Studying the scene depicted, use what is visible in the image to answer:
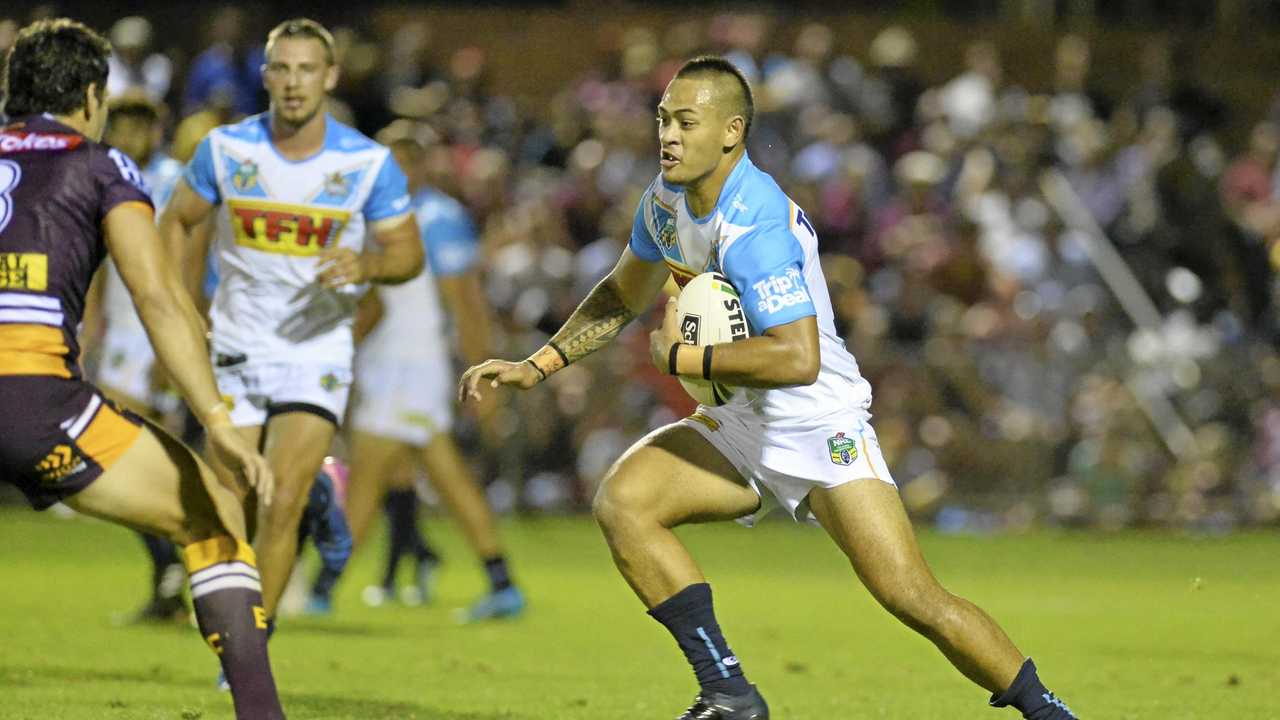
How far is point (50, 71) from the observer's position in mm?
6188

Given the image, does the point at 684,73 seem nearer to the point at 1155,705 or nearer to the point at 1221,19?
the point at 1155,705

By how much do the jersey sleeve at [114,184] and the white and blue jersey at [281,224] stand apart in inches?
112

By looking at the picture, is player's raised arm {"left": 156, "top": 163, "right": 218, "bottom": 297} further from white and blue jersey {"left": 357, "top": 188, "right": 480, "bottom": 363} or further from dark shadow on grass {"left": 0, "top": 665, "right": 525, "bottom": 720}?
white and blue jersey {"left": 357, "top": 188, "right": 480, "bottom": 363}

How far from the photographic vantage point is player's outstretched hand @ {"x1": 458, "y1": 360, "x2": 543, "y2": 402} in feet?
23.2

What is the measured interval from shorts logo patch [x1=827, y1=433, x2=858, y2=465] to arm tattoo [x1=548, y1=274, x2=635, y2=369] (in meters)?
1.02

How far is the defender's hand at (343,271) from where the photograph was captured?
8.80 m

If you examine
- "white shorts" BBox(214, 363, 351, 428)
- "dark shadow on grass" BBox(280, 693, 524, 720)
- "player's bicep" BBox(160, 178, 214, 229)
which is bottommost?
"dark shadow on grass" BBox(280, 693, 524, 720)

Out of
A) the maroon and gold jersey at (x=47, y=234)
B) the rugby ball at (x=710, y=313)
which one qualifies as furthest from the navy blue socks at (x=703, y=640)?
the maroon and gold jersey at (x=47, y=234)

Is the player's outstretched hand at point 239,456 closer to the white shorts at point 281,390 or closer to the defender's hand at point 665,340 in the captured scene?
the defender's hand at point 665,340

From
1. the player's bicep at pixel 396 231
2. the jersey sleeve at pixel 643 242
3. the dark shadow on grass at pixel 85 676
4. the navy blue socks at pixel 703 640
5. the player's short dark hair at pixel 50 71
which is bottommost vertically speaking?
the dark shadow on grass at pixel 85 676

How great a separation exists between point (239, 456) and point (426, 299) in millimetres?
7119

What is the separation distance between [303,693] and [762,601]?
17.3 ft

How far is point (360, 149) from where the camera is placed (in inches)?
361

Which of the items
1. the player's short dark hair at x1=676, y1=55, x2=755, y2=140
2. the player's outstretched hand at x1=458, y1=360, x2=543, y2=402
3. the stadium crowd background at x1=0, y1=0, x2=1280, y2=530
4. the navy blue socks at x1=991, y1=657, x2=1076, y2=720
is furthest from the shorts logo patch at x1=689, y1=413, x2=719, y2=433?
the stadium crowd background at x1=0, y1=0, x2=1280, y2=530
